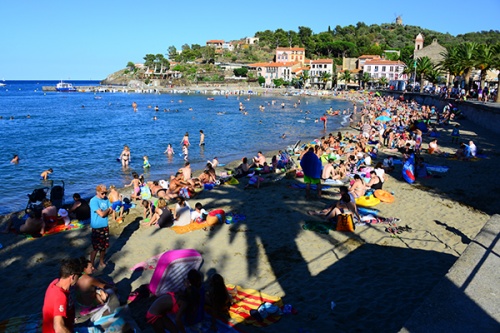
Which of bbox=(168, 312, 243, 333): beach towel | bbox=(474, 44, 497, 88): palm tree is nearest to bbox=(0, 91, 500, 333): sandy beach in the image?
bbox=(168, 312, 243, 333): beach towel

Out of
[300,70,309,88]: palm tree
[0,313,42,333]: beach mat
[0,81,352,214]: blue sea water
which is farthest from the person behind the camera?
[300,70,309,88]: palm tree

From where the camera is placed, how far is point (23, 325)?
192 inches

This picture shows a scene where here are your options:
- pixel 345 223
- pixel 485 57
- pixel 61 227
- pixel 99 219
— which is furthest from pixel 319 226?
pixel 485 57

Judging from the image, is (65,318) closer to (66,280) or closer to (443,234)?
(66,280)

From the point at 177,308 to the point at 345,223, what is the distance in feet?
15.8

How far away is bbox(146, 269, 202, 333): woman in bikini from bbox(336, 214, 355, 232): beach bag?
4.50 metres

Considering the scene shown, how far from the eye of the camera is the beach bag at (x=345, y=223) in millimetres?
8508

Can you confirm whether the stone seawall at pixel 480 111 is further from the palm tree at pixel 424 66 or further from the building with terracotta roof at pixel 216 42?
the building with terracotta roof at pixel 216 42

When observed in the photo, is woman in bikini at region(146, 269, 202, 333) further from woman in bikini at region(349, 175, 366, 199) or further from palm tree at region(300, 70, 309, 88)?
palm tree at region(300, 70, 309, 88)

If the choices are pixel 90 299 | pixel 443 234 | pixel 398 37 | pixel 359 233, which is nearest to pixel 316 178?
pixel 359 233

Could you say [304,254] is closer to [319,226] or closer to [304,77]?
[319,226]

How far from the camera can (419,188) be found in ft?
39.3

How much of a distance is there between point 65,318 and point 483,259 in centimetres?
511

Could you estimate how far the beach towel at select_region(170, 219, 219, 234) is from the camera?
9031 millimetres
